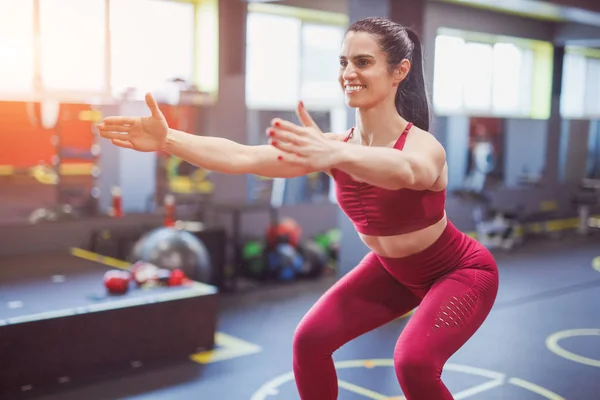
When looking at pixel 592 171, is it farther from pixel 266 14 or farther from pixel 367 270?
pixel 367 270

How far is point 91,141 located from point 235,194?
145cm

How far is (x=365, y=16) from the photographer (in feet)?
15.0

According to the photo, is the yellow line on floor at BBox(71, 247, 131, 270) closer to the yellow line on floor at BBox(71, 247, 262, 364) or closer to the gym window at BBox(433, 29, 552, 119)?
the yellow line on floor at BBox(71, 247, 262, 364)

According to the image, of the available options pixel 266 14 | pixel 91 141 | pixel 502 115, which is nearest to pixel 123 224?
pixel 91 141

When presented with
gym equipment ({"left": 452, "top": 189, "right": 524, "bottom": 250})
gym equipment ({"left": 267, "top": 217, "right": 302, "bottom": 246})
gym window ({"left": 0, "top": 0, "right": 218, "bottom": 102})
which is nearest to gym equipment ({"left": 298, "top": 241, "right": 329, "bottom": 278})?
gym equipment ({"left": 267, "top": 217, "right": 302, "bottom": 246})

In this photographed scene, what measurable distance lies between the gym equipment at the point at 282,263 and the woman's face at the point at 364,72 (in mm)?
4076

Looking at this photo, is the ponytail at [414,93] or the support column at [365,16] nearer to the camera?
the ponytail at [414,93]

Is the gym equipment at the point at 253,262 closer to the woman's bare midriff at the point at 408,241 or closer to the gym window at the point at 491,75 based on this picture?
the gym window at the point at 491,75

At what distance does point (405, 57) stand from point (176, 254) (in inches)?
119

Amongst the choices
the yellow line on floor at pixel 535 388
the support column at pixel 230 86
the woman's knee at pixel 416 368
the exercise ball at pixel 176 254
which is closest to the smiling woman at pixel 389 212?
the woman's knee at pixel 416 368

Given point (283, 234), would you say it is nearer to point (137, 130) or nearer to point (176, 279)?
point (176, 279)

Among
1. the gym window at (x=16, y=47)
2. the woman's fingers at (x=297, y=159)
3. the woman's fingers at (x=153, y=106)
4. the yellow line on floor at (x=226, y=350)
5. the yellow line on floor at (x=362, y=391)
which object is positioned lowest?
the yellow line on floor at (x=226, y=350)

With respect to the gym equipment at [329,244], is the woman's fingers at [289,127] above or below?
above

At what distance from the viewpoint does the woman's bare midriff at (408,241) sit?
202 cm
